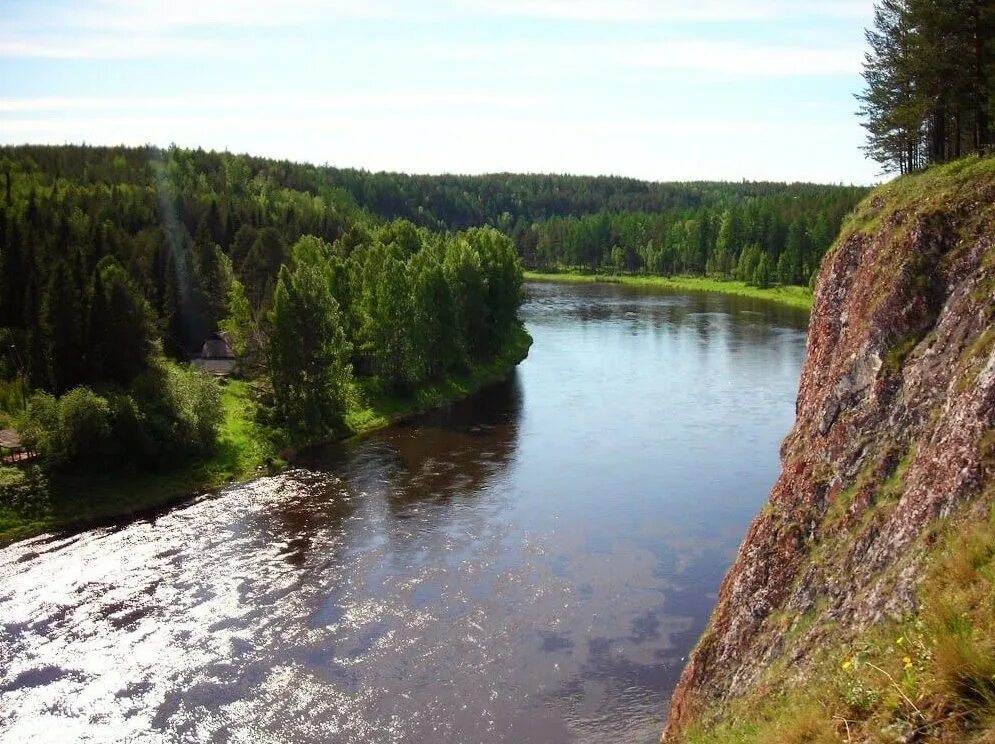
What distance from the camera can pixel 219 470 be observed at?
47.7 metres

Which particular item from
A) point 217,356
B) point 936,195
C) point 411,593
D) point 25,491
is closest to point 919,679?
point 936,195

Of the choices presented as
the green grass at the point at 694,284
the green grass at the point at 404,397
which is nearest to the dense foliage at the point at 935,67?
the green grass at the point at 404,397

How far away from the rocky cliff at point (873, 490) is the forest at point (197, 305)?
118 ft

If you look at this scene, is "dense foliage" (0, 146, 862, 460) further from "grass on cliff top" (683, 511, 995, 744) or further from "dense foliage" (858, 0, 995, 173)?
"grass on cliff top" (683, 511, 995, 744)

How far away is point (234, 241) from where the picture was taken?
318 ft

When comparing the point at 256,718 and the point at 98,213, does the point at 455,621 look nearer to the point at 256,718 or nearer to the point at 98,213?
the point at 256,718

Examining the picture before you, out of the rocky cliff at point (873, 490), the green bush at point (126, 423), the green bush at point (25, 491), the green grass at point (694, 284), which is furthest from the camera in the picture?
the green grass at point (694, 284)

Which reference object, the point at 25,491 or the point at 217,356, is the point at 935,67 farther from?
the point at 217,356

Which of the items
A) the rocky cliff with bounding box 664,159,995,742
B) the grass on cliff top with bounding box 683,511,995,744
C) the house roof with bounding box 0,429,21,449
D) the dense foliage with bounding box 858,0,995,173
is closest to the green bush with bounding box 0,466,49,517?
the house roof with bounding box 0,429,21,449

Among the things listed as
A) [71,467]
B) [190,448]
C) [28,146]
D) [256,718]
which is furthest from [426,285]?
[28,146]

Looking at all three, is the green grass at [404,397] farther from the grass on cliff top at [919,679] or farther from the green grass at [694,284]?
the green grass at [694,284]

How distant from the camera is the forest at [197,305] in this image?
4778 centimetres

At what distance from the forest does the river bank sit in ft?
2.99

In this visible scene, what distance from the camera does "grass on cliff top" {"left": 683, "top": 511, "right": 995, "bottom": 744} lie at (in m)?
8.71
